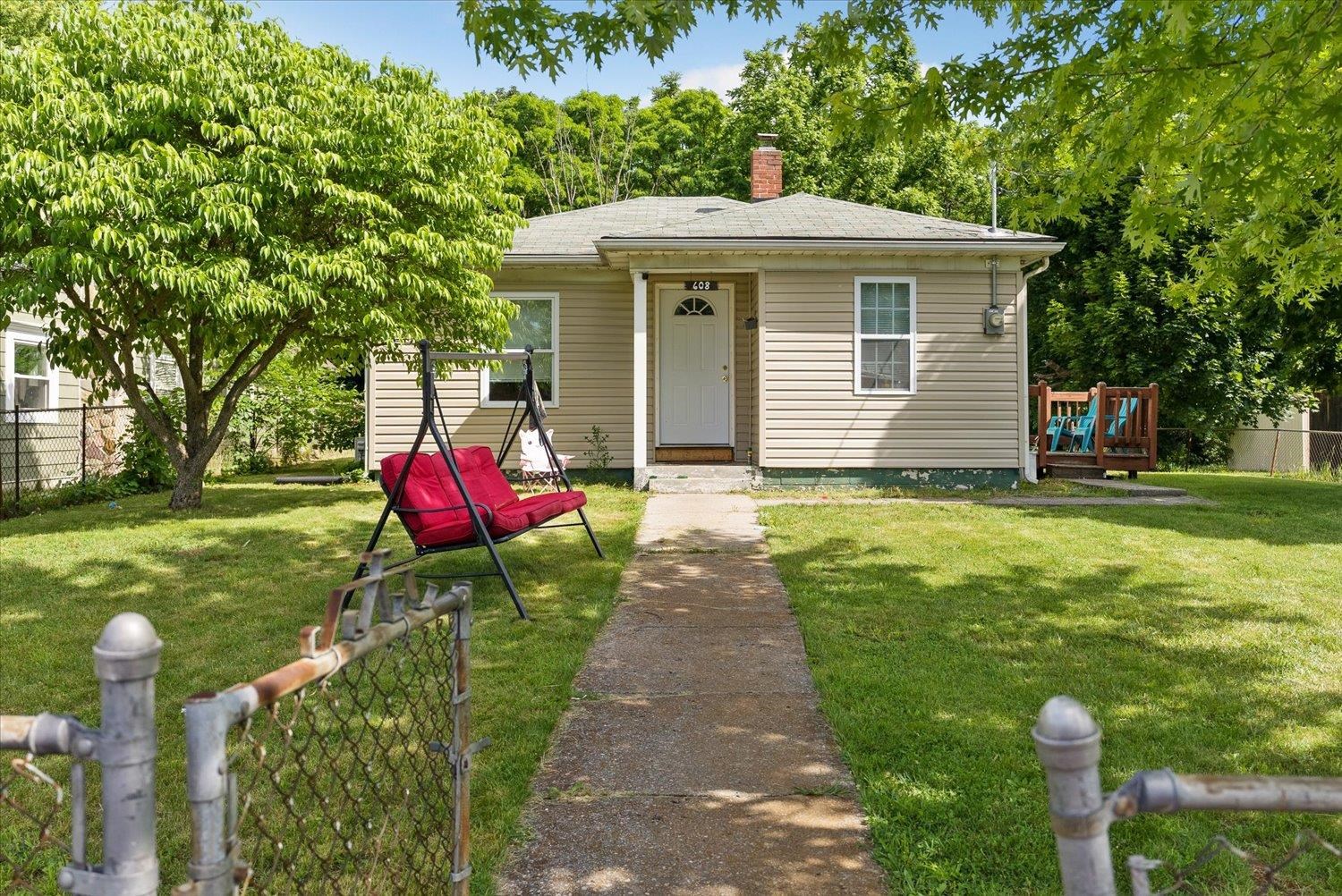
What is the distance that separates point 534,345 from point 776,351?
353 centimetres

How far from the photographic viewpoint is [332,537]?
28.9 ft

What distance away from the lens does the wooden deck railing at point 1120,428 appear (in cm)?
1302

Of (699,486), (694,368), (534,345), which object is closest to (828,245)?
(694,368)

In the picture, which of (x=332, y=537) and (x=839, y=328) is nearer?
(x=332, y=537)

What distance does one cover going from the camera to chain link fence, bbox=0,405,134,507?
42.0 feet

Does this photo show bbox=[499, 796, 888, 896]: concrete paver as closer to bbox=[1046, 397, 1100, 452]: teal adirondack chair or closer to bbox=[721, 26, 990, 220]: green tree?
bbox=[1046, 397, 1100, 452]: teal adirondack chair

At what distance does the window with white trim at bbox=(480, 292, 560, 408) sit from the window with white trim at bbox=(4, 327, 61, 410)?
6.06 meters

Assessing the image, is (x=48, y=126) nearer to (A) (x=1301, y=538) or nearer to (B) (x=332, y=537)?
(B) (x=332, y=537)

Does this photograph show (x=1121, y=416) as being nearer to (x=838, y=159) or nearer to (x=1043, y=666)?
(x=1043, y=666)

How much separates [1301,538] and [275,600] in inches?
342

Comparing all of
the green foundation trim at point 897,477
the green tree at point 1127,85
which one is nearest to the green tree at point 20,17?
the green foundation trim at point 897,477

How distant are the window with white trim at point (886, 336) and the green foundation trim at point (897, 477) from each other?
1.10 metres

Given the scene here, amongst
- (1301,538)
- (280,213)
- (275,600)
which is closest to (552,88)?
(275,600)

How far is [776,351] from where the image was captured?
42.1 feet
